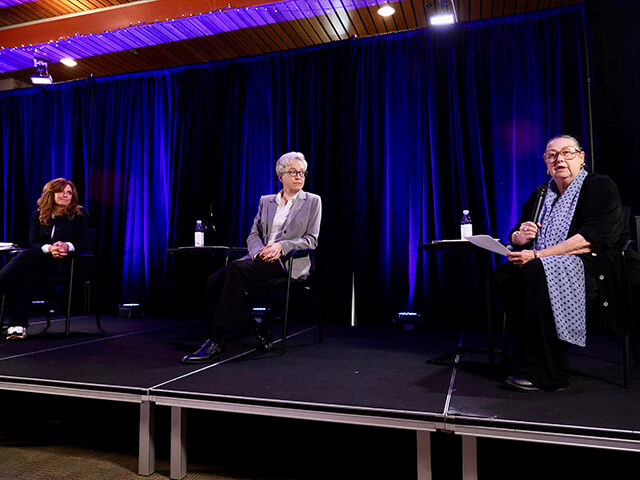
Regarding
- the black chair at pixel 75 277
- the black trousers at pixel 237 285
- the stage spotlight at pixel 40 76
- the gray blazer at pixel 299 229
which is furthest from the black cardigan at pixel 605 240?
the stage spotlight at pixel 40 76

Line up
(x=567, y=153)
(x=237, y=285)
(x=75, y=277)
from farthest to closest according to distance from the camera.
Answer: (x=75, y=277) → (x=237, y=285) → (x=567, y=153)

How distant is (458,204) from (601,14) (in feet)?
5.98

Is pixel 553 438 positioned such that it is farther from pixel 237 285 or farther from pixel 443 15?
pixel 443 15

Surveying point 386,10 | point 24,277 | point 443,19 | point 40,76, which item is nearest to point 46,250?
point 24,277

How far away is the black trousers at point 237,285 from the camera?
93.3 inches

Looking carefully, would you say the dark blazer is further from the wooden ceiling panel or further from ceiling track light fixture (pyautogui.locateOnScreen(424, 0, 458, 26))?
ceiling track light fixture (pyautogui.locateOnScreen(424, 0, 458, 26))

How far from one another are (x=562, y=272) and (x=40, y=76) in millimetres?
5790

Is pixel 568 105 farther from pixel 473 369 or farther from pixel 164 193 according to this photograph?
pixel 164 193

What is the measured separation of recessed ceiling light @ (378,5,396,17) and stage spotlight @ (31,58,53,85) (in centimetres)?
375

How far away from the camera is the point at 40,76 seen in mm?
5395

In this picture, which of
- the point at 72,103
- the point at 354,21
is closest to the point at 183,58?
the point at 72,103

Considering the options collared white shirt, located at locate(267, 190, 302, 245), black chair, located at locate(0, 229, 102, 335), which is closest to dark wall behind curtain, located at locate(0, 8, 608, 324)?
collared white shirt, located at locate(267, 190, 302, 245)

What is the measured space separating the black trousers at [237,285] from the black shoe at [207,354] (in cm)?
4

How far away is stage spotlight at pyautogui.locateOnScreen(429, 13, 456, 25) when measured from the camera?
4043mm
